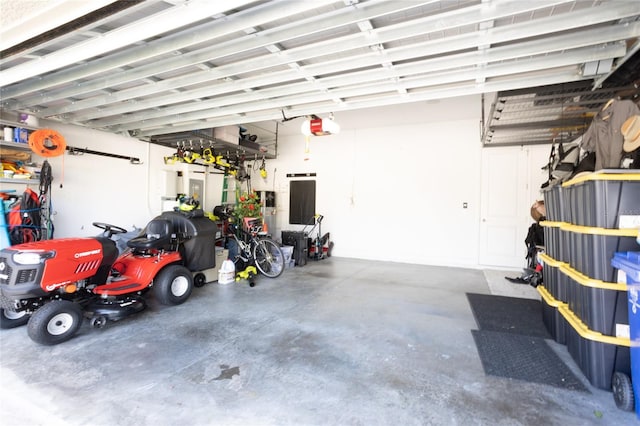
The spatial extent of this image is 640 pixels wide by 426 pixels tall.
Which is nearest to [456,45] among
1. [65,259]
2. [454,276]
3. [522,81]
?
[522,81]

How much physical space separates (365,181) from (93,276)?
539 cm

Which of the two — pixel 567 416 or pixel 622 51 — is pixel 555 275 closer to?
pixel 567 416

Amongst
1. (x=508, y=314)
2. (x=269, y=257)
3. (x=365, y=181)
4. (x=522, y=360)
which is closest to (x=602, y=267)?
(x=522, y=360)

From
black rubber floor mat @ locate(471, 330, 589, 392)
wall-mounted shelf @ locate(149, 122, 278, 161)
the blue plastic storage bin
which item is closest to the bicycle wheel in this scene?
wall-mounted shelf @ locate(149, 122, 278, 161)

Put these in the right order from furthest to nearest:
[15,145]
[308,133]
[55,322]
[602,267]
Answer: [308,133] → [15,145] → [55,322] → [602,267]

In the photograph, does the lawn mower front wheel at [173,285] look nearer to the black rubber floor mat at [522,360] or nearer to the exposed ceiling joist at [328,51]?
the exposed ceiling joist at [328,51]

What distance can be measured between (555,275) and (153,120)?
5554mm

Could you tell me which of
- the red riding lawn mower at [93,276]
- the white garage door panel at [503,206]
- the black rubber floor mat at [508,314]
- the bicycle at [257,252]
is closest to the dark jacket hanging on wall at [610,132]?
the black rubber floor mat at [508,314]

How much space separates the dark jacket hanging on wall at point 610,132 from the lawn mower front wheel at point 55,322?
508cm

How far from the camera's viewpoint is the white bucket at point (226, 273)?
4559 millimetres

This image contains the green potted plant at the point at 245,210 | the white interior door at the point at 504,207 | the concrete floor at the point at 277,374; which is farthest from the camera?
the white interior door at the point at 504,207

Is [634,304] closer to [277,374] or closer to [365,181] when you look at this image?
[277,374]

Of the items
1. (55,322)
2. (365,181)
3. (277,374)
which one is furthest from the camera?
(365,181)

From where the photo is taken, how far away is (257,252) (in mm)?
5016
